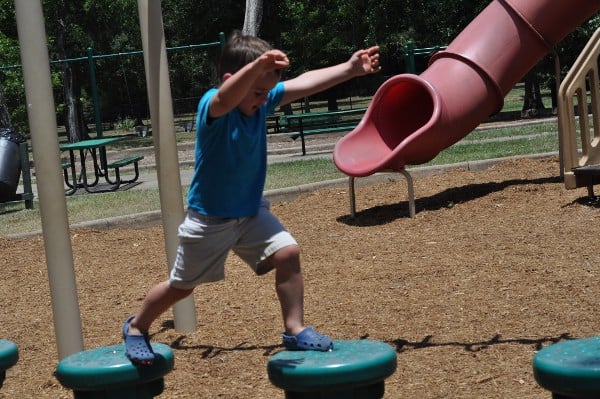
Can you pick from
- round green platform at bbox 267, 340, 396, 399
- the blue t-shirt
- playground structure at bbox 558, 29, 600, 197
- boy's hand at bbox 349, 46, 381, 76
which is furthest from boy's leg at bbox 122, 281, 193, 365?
playground structure at bbox 558, 29, 600, 197

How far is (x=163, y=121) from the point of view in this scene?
5.66 metres

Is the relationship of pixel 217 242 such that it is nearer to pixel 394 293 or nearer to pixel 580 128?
pixel 394 293

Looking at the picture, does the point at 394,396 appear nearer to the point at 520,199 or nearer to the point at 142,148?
the point at 520,199

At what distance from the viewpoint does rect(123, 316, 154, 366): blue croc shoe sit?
3893 mm

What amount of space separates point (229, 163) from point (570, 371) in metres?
1.49

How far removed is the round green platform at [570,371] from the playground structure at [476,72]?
6278 mm

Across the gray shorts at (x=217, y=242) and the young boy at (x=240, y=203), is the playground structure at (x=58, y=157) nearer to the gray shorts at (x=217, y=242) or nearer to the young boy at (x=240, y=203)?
the young boy at (x=240, y=203)

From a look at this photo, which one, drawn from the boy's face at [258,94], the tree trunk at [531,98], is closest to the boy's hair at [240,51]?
the boy's face at [258,94]

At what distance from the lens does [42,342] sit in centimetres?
619

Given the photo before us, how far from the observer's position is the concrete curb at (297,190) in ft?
33.6

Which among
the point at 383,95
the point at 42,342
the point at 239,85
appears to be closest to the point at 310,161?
the point at 383,95

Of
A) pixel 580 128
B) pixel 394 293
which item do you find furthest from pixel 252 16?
pixel 394 293

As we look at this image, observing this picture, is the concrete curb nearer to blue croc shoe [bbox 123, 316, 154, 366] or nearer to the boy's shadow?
the boy's shadow

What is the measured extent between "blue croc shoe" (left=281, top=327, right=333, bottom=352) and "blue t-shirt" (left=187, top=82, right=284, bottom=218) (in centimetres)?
50
